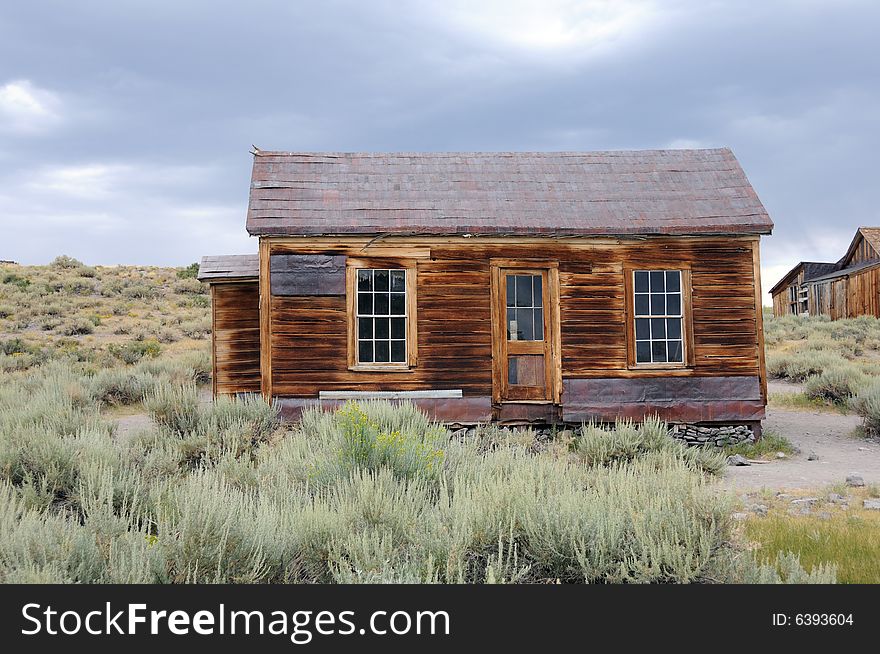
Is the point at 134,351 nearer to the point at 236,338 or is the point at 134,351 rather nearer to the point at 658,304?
the point at 236,338

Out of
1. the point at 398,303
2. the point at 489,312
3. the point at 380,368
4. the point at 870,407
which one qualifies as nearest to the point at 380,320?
the point at 398,303

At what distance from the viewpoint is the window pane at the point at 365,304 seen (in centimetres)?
1115

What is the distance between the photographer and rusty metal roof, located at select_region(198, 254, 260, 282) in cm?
1189

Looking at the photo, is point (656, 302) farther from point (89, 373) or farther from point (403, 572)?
point (89, 373)

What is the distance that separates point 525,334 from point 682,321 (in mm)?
2476

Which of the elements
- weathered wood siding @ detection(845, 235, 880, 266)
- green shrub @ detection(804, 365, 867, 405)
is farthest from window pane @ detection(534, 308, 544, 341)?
weathered wood siding @ detection(845, 235, 880, 266)

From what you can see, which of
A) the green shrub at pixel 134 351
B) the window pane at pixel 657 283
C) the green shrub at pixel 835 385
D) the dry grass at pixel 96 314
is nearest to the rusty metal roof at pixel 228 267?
the window pane at pixel 657 283

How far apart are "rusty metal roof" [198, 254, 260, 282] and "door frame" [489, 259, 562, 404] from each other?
393cm

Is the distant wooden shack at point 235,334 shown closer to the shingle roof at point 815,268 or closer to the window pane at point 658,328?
the window pane at point 658,328

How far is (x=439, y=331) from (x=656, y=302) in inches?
136

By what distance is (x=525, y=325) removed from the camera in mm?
11398

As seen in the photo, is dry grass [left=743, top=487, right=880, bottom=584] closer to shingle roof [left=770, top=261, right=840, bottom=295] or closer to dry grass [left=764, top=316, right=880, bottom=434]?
dry grass [left=764, top=316, right=880, bottom=434]

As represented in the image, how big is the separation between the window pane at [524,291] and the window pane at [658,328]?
6.48ft

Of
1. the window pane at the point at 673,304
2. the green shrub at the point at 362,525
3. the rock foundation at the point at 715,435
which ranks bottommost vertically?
the rock foundation at the point at 715,435
